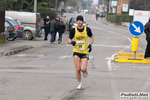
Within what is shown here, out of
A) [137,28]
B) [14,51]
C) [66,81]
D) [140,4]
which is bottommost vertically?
[14,51]

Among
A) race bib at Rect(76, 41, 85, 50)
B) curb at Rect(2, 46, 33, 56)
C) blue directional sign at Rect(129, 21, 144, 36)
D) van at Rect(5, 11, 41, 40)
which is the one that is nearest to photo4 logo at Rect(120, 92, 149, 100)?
race bib at Rect(76, 41, 85, 50)

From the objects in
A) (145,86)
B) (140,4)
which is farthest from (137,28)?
(140,4)

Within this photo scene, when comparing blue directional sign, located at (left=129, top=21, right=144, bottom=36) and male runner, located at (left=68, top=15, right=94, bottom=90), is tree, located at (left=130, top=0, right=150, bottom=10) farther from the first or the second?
male runner, located at (left=68, top=15, right=94, bottom=90)

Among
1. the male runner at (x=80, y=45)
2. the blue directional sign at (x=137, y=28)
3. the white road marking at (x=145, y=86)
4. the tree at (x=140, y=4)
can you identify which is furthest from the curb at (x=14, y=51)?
the tree at (x=140, y=4)

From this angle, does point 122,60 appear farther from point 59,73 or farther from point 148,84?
Result: point 148,84

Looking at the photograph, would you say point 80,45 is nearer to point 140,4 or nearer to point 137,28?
point 137,28

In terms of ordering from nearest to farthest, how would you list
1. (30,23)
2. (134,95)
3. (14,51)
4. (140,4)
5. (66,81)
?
(134,95) < (66,81) < (14,51) < (30,23) < (140,4)

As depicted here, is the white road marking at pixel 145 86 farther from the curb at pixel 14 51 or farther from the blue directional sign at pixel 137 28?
the curb at pixel 14 51

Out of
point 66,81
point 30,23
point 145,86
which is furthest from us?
point 30,23

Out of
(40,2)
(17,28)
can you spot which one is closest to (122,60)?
(17,28)

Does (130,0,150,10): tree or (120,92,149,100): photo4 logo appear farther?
(130,0,150,10): tree

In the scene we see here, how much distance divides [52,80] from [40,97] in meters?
2.07

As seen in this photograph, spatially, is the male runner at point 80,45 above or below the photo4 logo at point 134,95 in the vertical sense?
above

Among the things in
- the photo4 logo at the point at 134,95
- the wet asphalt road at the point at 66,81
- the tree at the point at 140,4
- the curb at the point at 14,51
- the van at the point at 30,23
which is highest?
the tree at the point at 140,4
